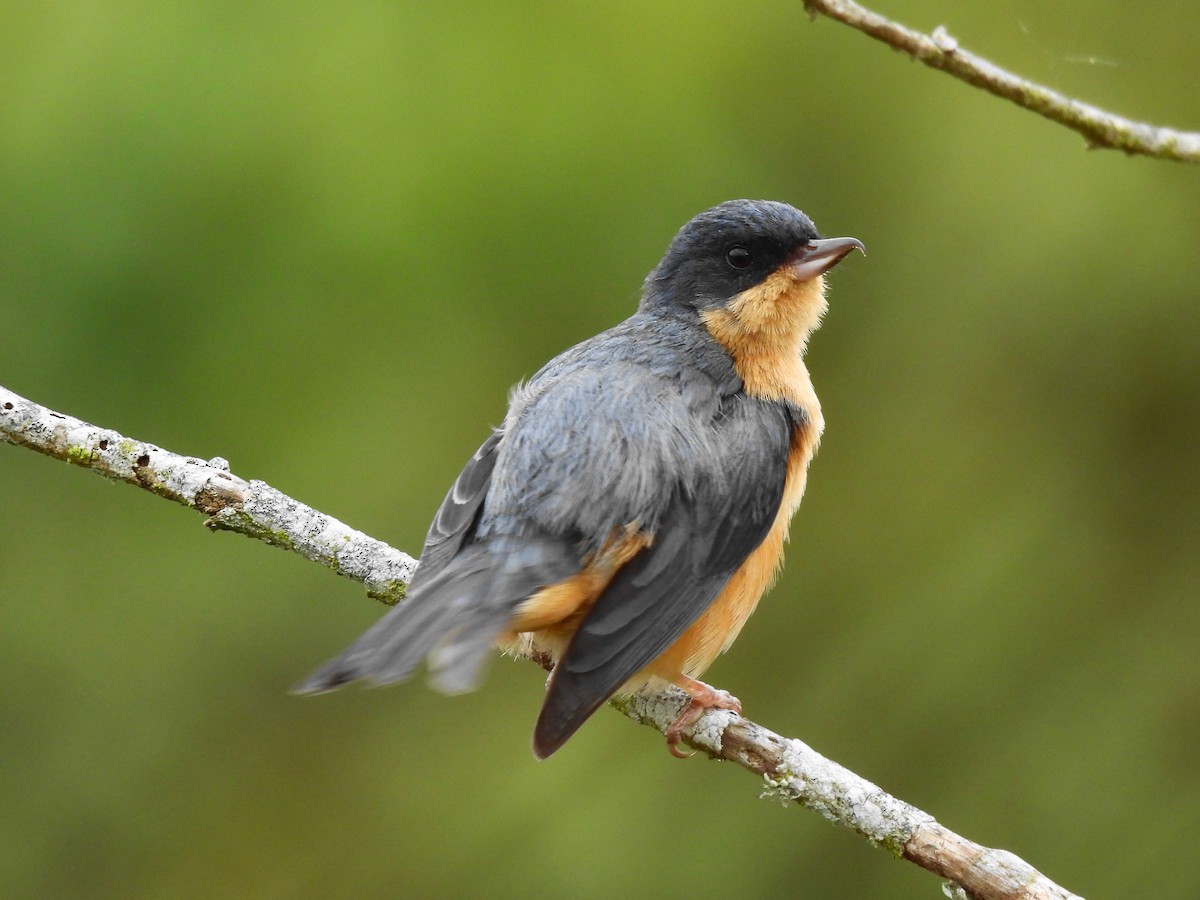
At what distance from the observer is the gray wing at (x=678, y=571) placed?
127 inches

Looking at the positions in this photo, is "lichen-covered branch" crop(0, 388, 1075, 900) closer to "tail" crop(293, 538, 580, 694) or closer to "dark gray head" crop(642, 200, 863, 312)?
"tail" crop(293, 538, 580, 694)

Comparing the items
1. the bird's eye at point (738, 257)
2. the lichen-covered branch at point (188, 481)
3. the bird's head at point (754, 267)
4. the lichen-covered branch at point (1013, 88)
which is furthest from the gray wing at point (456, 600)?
the lichen-covered branch at point (1013, 88)

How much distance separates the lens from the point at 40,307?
530 centimetres

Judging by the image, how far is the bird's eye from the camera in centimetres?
413

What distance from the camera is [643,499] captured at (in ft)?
11.4

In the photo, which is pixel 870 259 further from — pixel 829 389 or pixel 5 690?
pixel 5 690

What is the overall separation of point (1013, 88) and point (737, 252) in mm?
1026

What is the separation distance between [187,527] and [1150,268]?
412 cm

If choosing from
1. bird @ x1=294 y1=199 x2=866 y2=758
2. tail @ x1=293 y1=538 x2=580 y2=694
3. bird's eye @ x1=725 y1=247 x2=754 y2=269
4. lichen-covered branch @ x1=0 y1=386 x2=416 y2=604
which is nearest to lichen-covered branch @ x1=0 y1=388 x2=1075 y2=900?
lichen-covered branch @ x1=0 y1=386 x2=416 y2=604

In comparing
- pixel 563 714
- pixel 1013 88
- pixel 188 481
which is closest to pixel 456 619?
pixel 563 714

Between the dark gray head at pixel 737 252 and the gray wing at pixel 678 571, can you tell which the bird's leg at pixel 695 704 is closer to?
the gray wing at pixel 678 571

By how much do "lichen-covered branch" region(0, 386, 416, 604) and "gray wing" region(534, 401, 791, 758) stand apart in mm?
740

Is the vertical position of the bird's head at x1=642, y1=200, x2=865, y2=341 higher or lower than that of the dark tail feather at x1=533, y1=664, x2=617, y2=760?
higher

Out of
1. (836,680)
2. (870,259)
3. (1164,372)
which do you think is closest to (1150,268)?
(1164,372)
